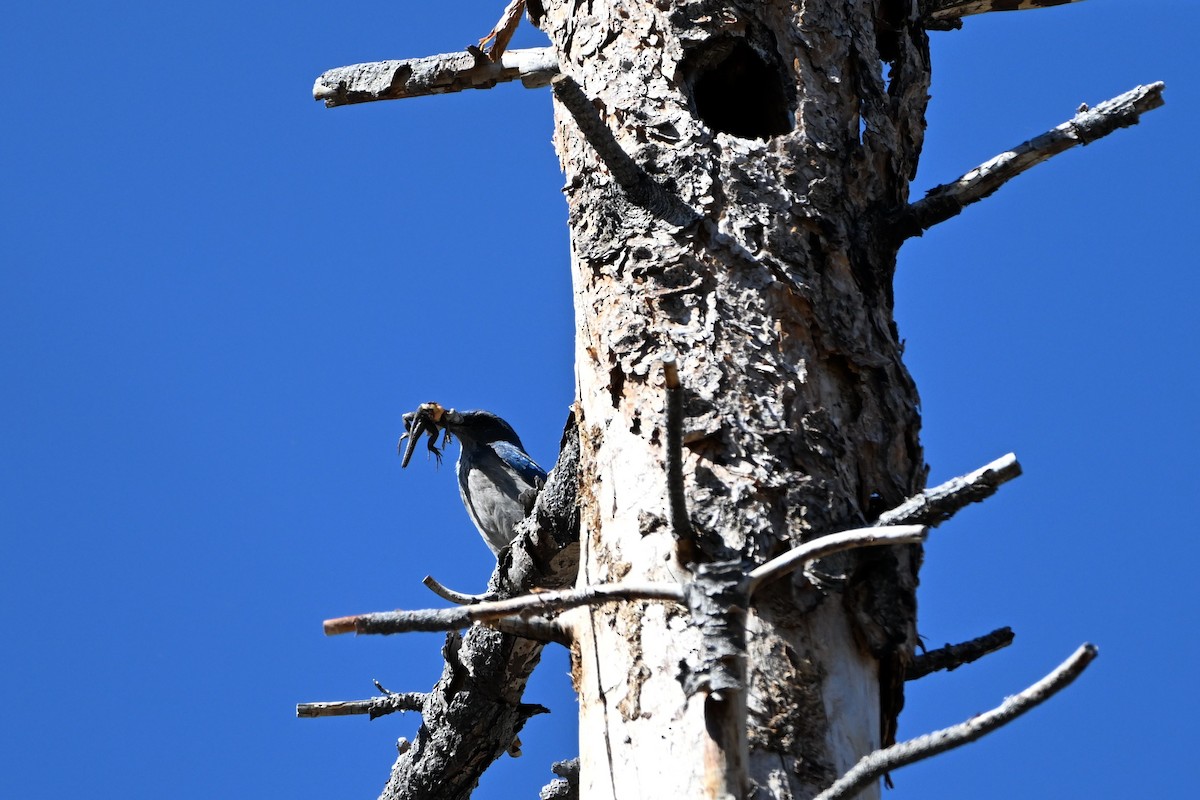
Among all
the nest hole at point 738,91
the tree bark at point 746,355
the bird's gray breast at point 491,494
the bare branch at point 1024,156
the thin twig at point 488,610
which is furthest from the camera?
the bird's gray breast at point 491,494

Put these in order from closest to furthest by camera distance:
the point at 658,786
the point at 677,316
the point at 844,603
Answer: the point at 658,786
the point at 844,603
the point at 677,316

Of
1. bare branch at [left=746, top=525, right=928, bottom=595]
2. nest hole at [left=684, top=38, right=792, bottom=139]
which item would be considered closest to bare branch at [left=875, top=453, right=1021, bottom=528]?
bare branch at [left=746, top=525, right=928, bottom=595]

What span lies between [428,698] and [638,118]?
7.30 ft

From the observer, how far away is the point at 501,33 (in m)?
4.54

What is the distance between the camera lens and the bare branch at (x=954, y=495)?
2.39 metres

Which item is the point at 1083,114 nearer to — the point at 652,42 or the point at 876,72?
the point at 876,72

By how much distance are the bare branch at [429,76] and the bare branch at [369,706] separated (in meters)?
2.12

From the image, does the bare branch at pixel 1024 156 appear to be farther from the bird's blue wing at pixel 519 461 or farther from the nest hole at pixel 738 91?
the bird's blue wing at pixel 519 461

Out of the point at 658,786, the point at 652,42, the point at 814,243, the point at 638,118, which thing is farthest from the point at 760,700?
the point at 652,42

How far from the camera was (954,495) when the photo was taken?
2.54 m

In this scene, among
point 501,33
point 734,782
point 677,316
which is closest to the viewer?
point 734,782

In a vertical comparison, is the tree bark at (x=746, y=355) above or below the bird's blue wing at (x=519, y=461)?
below

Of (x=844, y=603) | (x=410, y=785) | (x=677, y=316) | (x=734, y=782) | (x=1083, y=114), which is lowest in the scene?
(x=734, y=782)

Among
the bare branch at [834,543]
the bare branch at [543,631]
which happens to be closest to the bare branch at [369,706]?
the bare branch at [543,631]
